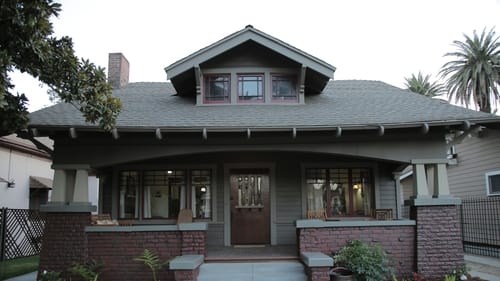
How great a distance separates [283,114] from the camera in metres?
9.66

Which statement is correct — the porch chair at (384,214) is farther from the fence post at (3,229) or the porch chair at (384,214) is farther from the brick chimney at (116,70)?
the fence post at (3,229)

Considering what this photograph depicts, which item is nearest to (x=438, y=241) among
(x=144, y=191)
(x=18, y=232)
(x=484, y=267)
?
(x=484, y=267)

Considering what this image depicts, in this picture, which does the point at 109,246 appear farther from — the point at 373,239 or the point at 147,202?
the point at 373,239

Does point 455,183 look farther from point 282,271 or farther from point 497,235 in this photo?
point 282,271

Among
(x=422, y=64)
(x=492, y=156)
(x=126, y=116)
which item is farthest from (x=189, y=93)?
(x=422, y=64)

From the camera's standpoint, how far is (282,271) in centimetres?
829

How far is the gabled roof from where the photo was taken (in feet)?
33.7

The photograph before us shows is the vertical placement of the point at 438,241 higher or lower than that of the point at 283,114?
lower

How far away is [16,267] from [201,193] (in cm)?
521

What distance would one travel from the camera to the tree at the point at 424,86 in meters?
34.1

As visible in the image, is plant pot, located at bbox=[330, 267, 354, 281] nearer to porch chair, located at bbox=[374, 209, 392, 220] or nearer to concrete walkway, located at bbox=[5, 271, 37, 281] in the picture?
porch chair, located at bbox=[374, 209, 392, 220]

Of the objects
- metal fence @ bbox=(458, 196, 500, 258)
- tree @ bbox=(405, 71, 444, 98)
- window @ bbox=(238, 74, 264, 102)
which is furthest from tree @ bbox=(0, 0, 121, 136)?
tree @ bbox=(405, 71, 444, 98)

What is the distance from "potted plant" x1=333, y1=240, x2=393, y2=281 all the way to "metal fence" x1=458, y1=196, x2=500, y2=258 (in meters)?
6.33

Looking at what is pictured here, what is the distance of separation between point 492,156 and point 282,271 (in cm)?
911
